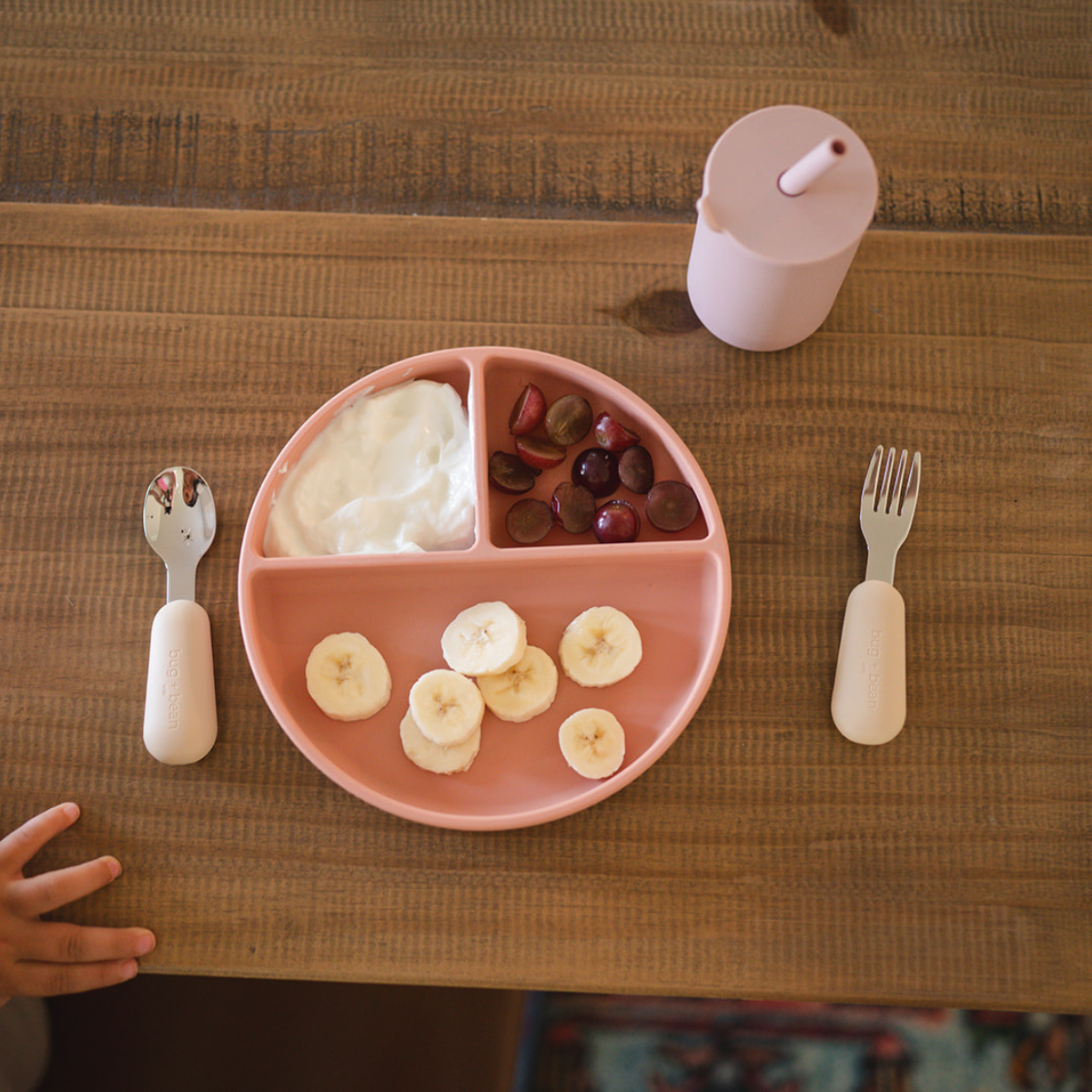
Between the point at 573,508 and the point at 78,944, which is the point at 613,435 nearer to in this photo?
the point at 573,508

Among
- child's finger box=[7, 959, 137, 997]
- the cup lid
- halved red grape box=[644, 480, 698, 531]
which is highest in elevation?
the cup lid

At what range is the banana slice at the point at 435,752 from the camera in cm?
104

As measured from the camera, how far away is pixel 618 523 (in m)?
1.08

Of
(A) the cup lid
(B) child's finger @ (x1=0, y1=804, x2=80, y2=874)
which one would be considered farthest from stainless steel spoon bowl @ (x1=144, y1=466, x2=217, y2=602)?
(A) the cup lid

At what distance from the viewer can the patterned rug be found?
66.1 inches

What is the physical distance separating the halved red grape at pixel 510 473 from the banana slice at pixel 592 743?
28 centimetres

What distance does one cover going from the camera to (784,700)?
1.09 meters

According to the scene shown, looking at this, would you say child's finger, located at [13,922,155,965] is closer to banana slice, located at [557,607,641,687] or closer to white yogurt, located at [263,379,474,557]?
white yogurt, located at [263,379,474,557]

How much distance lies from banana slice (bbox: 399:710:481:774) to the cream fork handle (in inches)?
17.3

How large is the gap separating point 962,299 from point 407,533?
80 centimetres

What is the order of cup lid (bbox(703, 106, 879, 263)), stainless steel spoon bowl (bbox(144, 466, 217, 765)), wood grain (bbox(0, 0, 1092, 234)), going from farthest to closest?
wood grain (bbox(0, 0, 1092, 234)) → stainless steel spoon bowl (bbox(144, 466, 217, 765)) → cup lid (bbox(703, 106, 879, 263))

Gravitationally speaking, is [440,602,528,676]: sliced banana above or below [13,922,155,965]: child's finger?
above

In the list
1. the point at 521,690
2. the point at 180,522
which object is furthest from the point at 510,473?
the point at 180,522

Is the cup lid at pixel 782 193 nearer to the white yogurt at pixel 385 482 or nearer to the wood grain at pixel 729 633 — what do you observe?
the wood grain at pixel 729 633
